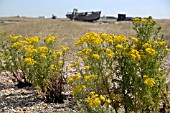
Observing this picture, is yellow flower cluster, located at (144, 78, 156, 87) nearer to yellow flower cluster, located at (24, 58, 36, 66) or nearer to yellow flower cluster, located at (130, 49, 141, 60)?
yellow flower cluster, located at (130, 49, 141, 60)

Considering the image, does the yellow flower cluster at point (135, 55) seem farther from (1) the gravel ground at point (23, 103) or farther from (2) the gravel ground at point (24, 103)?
(1) the gravel ground at point (23, 103)

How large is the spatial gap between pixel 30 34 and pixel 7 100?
13.7 m

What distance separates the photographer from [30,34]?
64.0ft

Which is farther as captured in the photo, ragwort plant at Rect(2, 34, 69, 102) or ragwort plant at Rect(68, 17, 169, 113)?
ragwort plant at Rect(2, 34, 69, 102)

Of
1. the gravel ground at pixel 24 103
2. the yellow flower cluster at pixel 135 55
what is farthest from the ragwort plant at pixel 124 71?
the gravel ground at pixel 24 103

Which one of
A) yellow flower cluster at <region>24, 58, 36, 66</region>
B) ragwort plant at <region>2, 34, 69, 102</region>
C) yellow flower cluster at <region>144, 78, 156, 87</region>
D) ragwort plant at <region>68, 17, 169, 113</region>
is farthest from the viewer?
ragwort plant at <region>2, 34, 69, 102</region>

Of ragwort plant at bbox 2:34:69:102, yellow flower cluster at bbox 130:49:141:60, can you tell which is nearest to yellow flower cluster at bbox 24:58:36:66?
ragwort plant at bbox 2:34:69:102

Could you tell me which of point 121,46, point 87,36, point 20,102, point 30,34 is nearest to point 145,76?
Answer: point 121,46

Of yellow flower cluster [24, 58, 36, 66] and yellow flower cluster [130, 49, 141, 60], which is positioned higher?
yellow flower cluster [130, 49, 141, 60]

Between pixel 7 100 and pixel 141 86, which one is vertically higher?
pixel 141 86

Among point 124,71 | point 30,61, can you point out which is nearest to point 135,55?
point 124,71

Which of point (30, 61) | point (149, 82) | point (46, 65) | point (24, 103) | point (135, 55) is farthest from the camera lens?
point (24, 103)

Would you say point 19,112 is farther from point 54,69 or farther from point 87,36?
point 87,36

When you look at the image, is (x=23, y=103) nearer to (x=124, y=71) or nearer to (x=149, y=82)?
(x=124, y=71)
